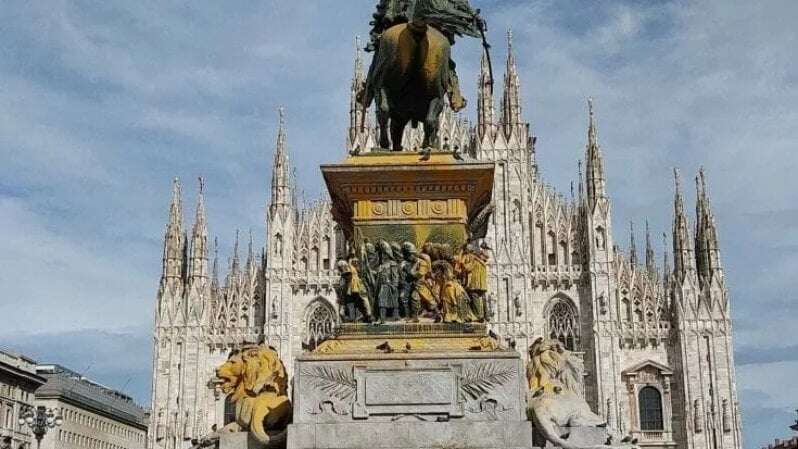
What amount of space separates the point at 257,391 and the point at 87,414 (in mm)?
68760

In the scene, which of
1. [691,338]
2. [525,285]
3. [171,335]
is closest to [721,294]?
[691,338]

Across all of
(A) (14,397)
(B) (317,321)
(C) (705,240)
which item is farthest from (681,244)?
(A) (14,397)

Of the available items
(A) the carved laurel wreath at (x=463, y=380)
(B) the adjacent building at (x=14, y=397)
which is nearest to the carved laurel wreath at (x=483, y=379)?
(A) the carved laurel wreath at (x=463, y=380)

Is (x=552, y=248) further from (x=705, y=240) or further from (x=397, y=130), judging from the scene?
(x=397, y=130)

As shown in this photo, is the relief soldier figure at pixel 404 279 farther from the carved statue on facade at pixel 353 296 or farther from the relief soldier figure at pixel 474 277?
the relief soldier figure at pixel 474 277

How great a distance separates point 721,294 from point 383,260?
125 ft

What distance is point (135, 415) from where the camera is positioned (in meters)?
83.4

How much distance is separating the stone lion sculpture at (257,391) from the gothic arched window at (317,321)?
3666 cm

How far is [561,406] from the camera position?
23.7 ft

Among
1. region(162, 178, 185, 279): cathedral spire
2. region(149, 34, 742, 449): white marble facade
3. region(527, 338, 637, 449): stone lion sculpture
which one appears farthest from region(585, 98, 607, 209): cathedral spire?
region(527, 338, 637, 449): stone lion sculpture

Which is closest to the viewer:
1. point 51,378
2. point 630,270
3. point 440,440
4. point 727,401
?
point 440,440

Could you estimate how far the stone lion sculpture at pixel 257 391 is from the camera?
743 centimetres

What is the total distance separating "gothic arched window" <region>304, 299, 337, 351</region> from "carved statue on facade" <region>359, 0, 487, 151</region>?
35997mm

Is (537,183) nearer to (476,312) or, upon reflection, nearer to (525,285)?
(525,285)
